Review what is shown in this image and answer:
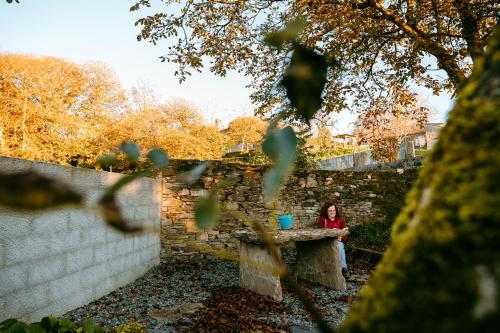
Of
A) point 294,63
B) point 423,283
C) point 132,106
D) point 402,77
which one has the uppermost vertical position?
point 132,106

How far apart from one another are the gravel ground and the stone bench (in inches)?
6.4

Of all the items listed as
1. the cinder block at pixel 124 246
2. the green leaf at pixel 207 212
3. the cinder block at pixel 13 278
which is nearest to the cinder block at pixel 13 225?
the cinder block at pixel 13 278

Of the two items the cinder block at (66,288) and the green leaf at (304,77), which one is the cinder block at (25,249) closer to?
the cinder block at (66,288)

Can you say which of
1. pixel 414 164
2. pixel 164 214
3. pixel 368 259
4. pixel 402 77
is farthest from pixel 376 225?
pixel 164 214

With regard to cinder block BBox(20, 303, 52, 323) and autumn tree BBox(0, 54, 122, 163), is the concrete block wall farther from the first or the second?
autumn tree BBox(0, 54, 122, 163)

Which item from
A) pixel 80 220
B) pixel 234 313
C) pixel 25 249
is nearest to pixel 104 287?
pixel 80 220

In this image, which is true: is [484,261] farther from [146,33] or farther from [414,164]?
[414,164]

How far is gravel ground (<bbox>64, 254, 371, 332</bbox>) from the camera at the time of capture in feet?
12.5

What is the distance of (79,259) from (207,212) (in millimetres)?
4222

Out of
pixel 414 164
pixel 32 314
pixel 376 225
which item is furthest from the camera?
pixel 414 164

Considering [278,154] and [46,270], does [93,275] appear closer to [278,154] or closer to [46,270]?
[46,270]

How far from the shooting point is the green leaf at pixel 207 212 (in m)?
0.38

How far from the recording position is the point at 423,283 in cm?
29

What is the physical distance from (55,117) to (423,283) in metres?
17.1
